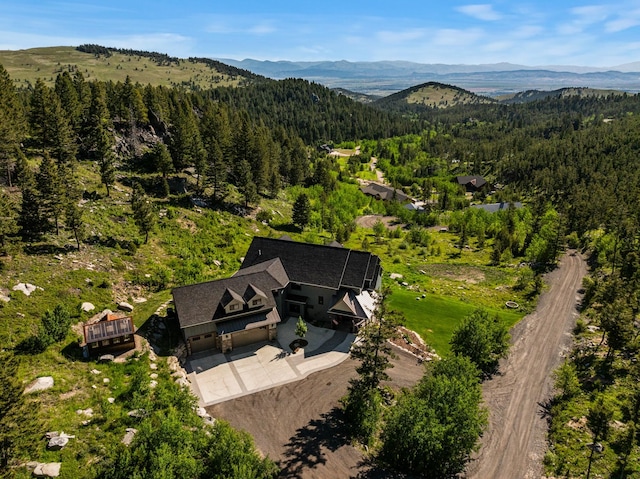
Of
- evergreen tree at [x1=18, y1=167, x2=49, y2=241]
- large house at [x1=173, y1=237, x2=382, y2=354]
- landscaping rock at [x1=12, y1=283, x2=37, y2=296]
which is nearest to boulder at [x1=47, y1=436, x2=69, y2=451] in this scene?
large house at [x1=173, y1=237, x2=382, y2=354]

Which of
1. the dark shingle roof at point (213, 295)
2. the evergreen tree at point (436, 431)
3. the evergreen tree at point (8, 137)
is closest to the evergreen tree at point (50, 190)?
the evergreen tree at point (8, 137)

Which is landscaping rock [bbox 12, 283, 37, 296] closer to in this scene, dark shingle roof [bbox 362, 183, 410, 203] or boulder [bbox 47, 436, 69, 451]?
boulder [bbox 47, 436, 69, 451]

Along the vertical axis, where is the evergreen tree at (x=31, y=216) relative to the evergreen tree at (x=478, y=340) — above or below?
above

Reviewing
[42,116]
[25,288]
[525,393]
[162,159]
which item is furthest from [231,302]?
[42,116]

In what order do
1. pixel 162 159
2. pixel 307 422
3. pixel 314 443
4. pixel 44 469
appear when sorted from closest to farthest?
1. pixel 44 469
2. pixel 314 443
3. pixel 307 422
4. pixel 162 159

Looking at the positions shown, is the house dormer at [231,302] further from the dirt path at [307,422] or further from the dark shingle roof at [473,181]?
the dark shingle roof at [473,181]

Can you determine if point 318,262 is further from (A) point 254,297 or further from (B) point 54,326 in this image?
(B) point 54,326
